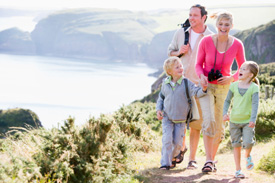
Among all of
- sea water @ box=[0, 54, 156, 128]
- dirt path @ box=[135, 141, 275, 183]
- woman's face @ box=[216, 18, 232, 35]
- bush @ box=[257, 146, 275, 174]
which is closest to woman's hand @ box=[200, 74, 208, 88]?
woman's face @ box=[216, 18, 232, 35]

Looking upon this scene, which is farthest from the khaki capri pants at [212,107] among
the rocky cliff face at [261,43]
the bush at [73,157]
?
the rocky cliff face at [261,43]

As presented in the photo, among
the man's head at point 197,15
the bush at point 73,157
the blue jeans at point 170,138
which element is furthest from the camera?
the man's head at point 197,15

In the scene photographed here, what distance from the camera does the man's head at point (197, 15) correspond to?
17.7 ft

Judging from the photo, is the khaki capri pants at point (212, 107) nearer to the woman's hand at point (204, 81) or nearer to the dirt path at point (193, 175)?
the woman's hand at point (204, 81)

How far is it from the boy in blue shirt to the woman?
214 mm

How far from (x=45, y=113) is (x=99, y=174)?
11016cm

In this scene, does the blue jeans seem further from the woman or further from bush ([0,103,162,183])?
bush ([0,103,162,183])

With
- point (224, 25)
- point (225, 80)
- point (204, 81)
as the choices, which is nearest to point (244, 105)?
point (225, 80)

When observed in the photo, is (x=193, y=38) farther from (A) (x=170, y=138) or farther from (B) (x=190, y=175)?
(B) (x=190, y=175)

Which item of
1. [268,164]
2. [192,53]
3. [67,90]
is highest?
[67,90]

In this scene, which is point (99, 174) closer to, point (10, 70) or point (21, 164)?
point (21, 164)

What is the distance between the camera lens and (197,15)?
5.40 m

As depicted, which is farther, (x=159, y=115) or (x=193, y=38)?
(x=193, y=38)

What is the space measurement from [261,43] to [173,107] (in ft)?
315
